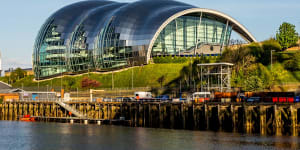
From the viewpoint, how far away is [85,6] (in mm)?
166500

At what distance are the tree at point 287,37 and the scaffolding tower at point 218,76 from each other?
104ft

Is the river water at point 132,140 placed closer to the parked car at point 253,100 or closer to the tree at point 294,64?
the parked car at point 253,100

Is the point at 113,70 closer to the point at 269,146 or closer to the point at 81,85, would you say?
the point at 81,85

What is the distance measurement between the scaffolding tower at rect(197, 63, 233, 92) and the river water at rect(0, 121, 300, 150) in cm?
1802

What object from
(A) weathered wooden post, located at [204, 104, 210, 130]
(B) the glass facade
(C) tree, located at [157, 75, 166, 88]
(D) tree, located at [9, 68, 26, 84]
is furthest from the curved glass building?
(A) weathered wooden post, located at [204, 104, 210, 130]

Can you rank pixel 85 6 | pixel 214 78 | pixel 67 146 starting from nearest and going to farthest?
pixel 67 146
pixel 214 78
pixel 85 6

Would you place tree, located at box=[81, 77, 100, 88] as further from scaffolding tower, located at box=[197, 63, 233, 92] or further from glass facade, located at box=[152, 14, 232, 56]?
scaffolding tower, located at box=[197, 63, 233, 92]

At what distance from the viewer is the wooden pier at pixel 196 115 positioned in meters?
63.8

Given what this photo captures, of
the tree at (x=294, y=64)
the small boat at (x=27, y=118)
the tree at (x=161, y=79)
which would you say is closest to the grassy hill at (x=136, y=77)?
the tree at (x=161, y=79)

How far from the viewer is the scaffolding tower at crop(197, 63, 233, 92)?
278ft

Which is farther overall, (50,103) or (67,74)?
(67,74)

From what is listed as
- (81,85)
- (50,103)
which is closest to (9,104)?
(50,103)

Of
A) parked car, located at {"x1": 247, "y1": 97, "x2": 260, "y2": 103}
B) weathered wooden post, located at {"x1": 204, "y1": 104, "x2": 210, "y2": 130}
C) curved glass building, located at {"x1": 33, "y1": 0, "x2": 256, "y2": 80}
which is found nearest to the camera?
weathered wooden post, located at {"x1": 204, "y1": 104, "x2": 210, "y2": 130}

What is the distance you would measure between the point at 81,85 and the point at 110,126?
55724mm
